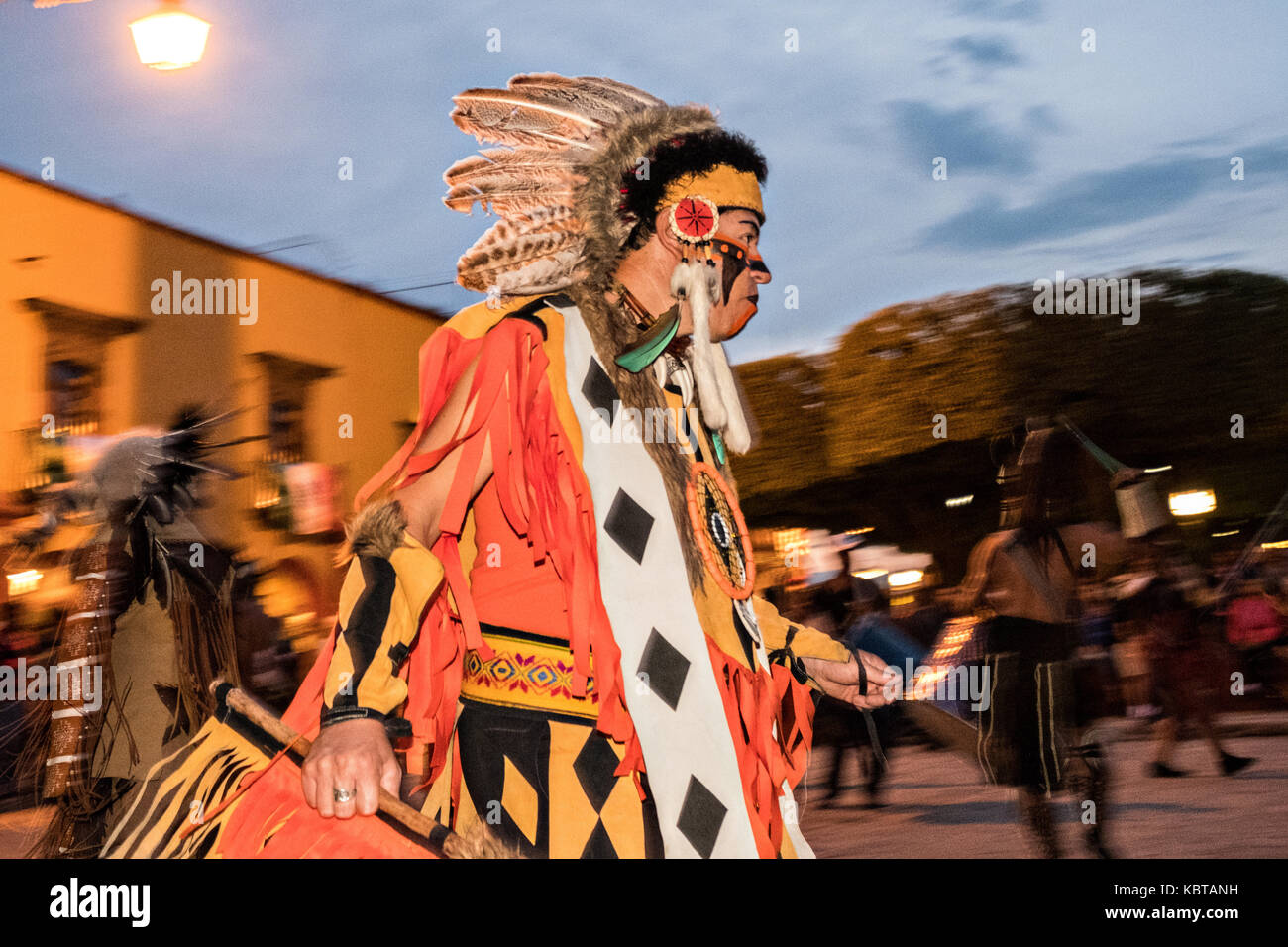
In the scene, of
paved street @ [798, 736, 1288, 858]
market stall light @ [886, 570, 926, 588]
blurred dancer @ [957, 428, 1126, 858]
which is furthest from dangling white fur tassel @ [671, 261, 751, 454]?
market stall light @ [886, 570, 926, 588]

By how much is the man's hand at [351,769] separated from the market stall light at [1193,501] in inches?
565

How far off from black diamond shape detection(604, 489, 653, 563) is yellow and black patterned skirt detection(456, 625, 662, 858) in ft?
0.72

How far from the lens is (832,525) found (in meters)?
16.3

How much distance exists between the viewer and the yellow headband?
105 inches

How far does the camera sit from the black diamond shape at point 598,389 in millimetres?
2434

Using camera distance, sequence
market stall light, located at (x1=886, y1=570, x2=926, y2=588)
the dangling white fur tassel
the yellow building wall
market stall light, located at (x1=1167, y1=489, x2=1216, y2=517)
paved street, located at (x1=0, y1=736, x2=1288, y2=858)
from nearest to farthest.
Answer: the dangling white fur tassel → paved street, located at (x1=0, y1=736, x2=1288, y2=858) → the yellow building wall → market stall light, located at (x1=886, y1=570, x2=926, y2=588) → market stall light, located at (x1=1167, y1=489, x2=1216, y2=517)

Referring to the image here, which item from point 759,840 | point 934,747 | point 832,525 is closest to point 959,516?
point 832,525

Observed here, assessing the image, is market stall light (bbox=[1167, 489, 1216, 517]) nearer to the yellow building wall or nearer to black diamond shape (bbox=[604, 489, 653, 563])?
the yellow building wall

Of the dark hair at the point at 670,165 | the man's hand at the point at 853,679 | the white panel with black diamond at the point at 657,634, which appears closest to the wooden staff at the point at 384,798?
the white panel with black diamond at the point at 657,634

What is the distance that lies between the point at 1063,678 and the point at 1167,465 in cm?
1143

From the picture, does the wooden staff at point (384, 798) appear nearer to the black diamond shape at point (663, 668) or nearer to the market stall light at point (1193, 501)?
the black diamond shape at point (663, 668)

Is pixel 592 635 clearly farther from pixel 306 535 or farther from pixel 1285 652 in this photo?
pixel 1285 652

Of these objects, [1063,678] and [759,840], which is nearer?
[759,840]
